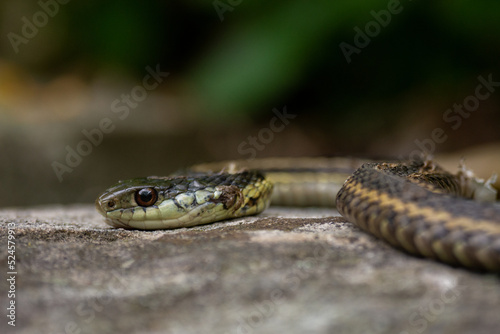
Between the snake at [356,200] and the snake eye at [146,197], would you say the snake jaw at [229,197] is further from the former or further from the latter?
the snake eye at [146,197]

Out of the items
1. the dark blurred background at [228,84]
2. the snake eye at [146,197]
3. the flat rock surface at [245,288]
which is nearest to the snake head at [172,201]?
the snake eye at [146,197]

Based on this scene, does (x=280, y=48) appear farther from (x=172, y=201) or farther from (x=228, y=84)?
(x=172, y=201)

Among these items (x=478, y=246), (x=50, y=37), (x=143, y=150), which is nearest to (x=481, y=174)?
(x=478, y=246)

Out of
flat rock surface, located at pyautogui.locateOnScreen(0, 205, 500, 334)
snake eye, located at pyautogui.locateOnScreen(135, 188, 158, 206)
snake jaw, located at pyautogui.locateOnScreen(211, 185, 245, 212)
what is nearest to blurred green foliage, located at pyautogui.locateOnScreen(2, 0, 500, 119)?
snake jaw, located at pyautogui.locateOnScreen(211, 185, 245, 212)

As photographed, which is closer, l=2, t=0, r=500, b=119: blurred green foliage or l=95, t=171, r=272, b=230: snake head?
l=95, t=171, r=272, b=230: snake head

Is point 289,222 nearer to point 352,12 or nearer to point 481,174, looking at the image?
point 481,174

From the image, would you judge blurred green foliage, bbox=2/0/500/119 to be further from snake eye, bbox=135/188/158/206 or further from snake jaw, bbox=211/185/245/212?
snake eye, bbox=135/188/158/206
